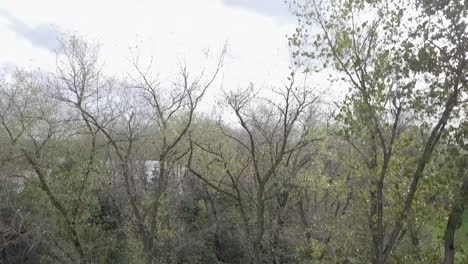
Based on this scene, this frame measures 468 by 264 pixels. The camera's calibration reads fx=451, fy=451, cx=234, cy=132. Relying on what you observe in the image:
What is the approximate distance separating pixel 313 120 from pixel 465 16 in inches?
430

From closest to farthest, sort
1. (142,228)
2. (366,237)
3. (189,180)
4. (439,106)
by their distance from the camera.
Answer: (439,106)
(366,237)
(142,228)
(189,180)

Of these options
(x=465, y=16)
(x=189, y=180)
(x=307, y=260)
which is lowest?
(x=307, y=260)

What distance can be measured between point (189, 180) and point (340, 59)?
49.8 feet

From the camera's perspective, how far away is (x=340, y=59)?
29.9 feet

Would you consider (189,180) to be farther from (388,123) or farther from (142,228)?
(388,123)

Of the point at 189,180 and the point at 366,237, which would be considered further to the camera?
the point at 189,180

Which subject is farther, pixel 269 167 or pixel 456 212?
pixel 269 167

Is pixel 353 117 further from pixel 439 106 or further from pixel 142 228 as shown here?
pixel 142 228

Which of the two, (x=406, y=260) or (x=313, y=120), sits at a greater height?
(x=313, y=120)

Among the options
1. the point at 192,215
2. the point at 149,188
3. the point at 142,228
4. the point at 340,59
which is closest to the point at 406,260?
the point at 340,59

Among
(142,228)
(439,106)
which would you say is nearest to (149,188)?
(142,228)

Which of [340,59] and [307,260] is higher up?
[340,59]

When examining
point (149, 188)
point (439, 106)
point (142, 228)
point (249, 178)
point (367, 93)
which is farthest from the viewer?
point (149, 188)

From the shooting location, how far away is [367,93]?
861 cm
